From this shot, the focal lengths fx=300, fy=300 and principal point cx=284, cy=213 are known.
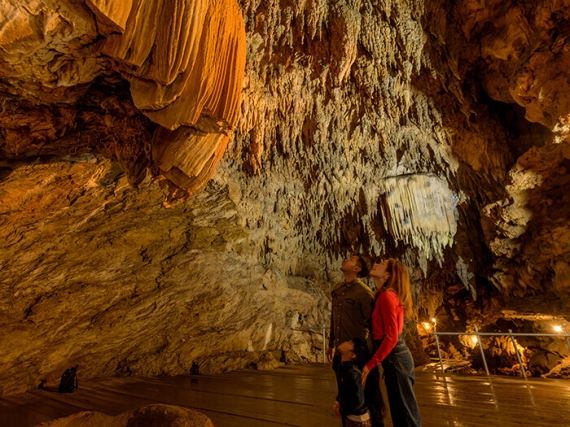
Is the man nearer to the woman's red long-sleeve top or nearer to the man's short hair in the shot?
the man's short hair

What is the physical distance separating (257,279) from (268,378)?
332 cm

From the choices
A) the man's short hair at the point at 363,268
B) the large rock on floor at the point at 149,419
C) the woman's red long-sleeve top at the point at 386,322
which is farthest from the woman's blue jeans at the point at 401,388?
the large rock on floor at the point at 149,419

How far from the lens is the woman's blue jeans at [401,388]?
1.76 m

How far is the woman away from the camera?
1.77 m

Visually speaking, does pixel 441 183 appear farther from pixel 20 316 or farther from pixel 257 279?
pixel 20 316

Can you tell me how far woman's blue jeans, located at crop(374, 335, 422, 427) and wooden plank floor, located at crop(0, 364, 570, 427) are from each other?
1.06 m

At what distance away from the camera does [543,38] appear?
16.0 ft

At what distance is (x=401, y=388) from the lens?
5.94 feet

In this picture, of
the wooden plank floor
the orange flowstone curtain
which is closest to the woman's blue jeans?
the wooden plank floor

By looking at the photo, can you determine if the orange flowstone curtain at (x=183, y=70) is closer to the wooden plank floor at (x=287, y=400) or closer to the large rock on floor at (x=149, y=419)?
the large rock on floor at (x=149, y=419)

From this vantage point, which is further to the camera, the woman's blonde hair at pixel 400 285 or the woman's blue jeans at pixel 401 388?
the woman's blonde hair at pixel 400 285

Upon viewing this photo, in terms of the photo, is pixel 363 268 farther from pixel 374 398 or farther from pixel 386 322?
pixel 374 398

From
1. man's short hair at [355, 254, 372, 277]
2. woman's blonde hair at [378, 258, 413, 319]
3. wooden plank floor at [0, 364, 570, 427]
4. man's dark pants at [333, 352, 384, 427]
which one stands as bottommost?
wooden plank floor at [0, 364, 570, 427]

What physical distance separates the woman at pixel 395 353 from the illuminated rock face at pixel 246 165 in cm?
186
